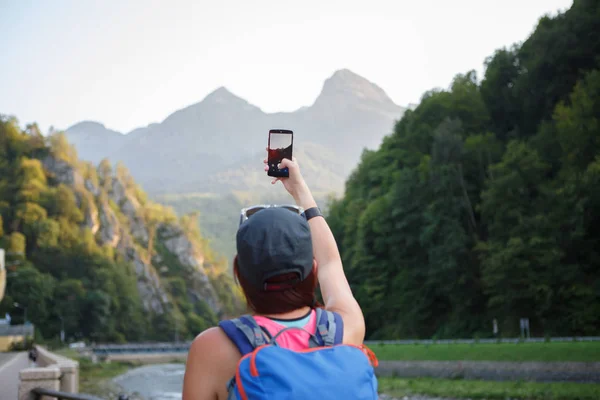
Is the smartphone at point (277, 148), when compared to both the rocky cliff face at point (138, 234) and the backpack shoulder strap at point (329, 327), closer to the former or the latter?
the backpack shoulder strap at point (329, 327)

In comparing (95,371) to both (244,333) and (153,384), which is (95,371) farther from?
(244,333)

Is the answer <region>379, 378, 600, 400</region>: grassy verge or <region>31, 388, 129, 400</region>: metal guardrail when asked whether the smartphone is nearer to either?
<region>31, 388, 129, 400</region>: metal guardrail

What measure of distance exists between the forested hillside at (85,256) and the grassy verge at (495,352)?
5640 cm

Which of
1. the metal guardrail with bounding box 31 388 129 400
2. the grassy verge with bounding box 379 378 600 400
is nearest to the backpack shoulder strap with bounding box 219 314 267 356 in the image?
the metal guardrail with bounding box 31 388 129 400

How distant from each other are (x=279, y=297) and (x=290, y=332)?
0.38 ft

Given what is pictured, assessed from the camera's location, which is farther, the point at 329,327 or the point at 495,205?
the point at 495,205

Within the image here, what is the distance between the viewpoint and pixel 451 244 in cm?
4972

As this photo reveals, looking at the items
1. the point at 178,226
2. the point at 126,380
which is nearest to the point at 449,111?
the point at 126,380

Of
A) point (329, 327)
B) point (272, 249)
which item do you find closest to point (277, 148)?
point (272, 249)

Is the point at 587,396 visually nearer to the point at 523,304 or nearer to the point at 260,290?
the point at 523,304

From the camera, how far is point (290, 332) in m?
2.19

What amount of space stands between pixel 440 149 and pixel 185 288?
90989 millimetres

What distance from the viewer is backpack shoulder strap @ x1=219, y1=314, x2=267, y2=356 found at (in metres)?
2.14

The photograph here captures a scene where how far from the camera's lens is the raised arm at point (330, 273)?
237 centimetres
